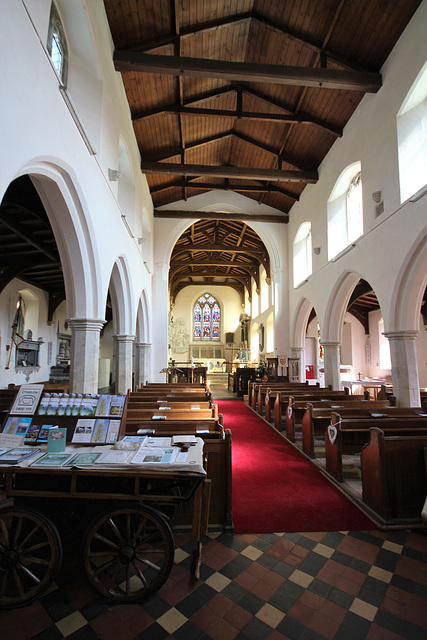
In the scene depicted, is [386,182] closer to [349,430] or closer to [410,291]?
[410,291]

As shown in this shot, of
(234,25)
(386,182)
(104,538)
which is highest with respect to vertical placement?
(234,25)

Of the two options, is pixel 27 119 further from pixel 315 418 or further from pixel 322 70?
pixel 322 70

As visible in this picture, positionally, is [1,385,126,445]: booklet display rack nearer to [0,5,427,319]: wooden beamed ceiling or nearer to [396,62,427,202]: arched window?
[0,5,427,319]: wooden beamed ceiling

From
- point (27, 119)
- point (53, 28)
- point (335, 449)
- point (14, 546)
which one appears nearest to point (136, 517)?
point (14, 546)

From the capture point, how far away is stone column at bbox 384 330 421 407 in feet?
20.1

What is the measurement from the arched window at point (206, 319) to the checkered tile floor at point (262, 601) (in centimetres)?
2060

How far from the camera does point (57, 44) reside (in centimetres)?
451

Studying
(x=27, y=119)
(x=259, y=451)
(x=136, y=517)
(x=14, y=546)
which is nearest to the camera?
(x=14, y=546)

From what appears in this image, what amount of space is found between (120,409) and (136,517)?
0.76m

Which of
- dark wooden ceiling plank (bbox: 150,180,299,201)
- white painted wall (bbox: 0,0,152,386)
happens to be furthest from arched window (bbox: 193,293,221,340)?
white painted wall (bbox: 0,0,152,386)

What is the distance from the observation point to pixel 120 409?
2.72 meters

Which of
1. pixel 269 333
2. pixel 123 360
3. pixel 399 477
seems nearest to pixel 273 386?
pixel 123 360

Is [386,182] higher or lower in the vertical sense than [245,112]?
lower

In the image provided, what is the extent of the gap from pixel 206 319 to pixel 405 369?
17.9 m
